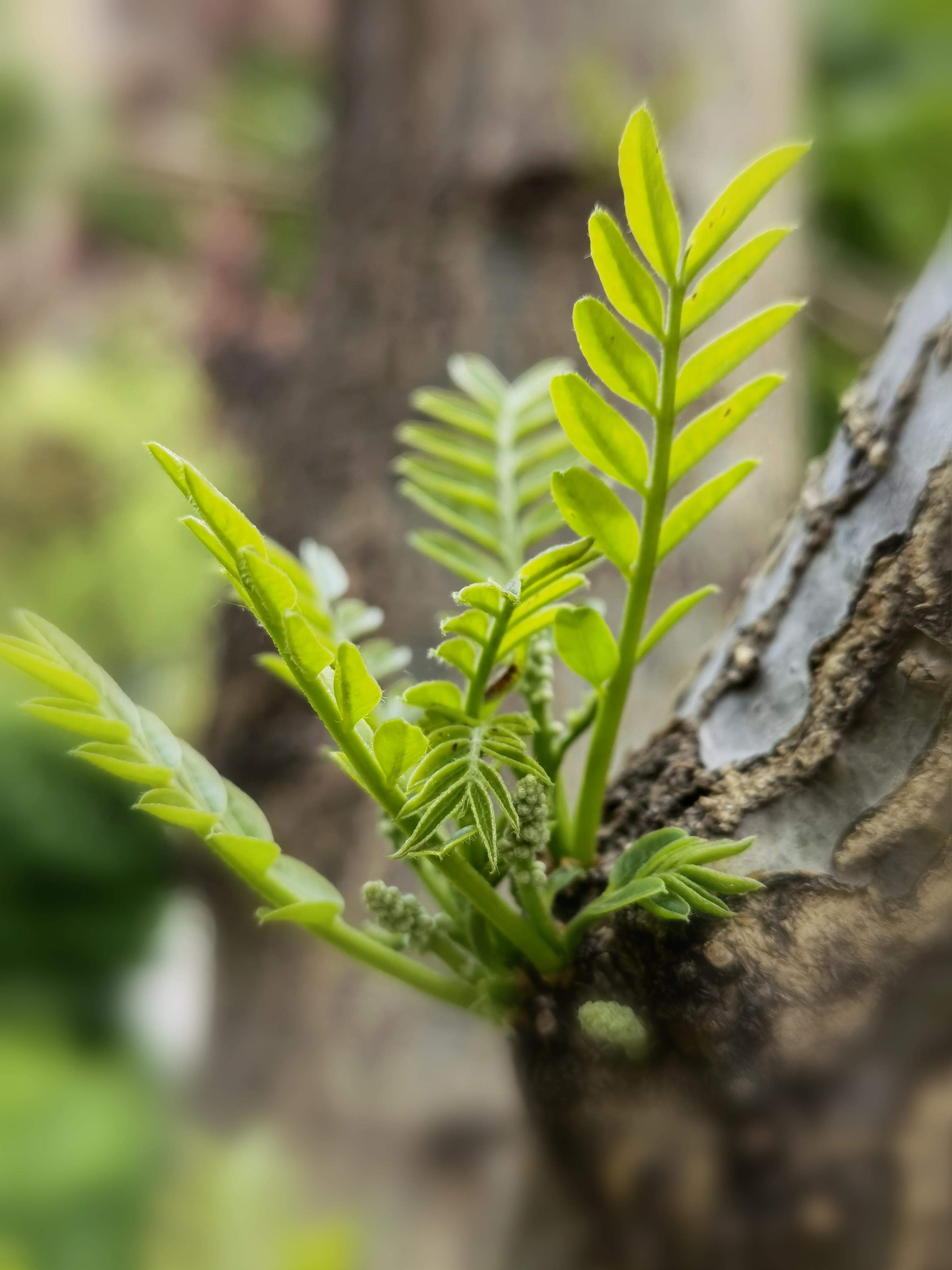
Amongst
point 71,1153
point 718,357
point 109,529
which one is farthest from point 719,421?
point 109,529

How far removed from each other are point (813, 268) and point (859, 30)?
0.60 metres

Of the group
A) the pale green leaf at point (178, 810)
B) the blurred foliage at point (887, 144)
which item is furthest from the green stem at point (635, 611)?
the blurred foliage at point (887, 144)

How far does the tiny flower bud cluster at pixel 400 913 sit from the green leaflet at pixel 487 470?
11 cm

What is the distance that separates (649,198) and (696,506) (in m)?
0.08

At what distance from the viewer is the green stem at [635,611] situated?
0.23m

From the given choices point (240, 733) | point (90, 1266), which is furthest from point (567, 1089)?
point (90, 1266)

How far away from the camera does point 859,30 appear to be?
1.41 m

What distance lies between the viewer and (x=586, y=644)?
248 mm

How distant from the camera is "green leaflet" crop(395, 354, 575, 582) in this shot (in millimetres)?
333

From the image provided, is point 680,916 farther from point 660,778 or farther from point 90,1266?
point 90,1266

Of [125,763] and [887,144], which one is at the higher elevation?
[887,144]

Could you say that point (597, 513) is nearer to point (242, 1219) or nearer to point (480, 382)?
point (480, 382)

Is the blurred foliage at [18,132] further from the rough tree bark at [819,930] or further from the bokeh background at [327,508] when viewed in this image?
the rough tree bark at [819,930]

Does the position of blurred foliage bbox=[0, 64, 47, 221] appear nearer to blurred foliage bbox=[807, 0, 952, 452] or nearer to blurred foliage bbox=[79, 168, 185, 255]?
blurred foliage bbox=[79, 168, 185, 255]
